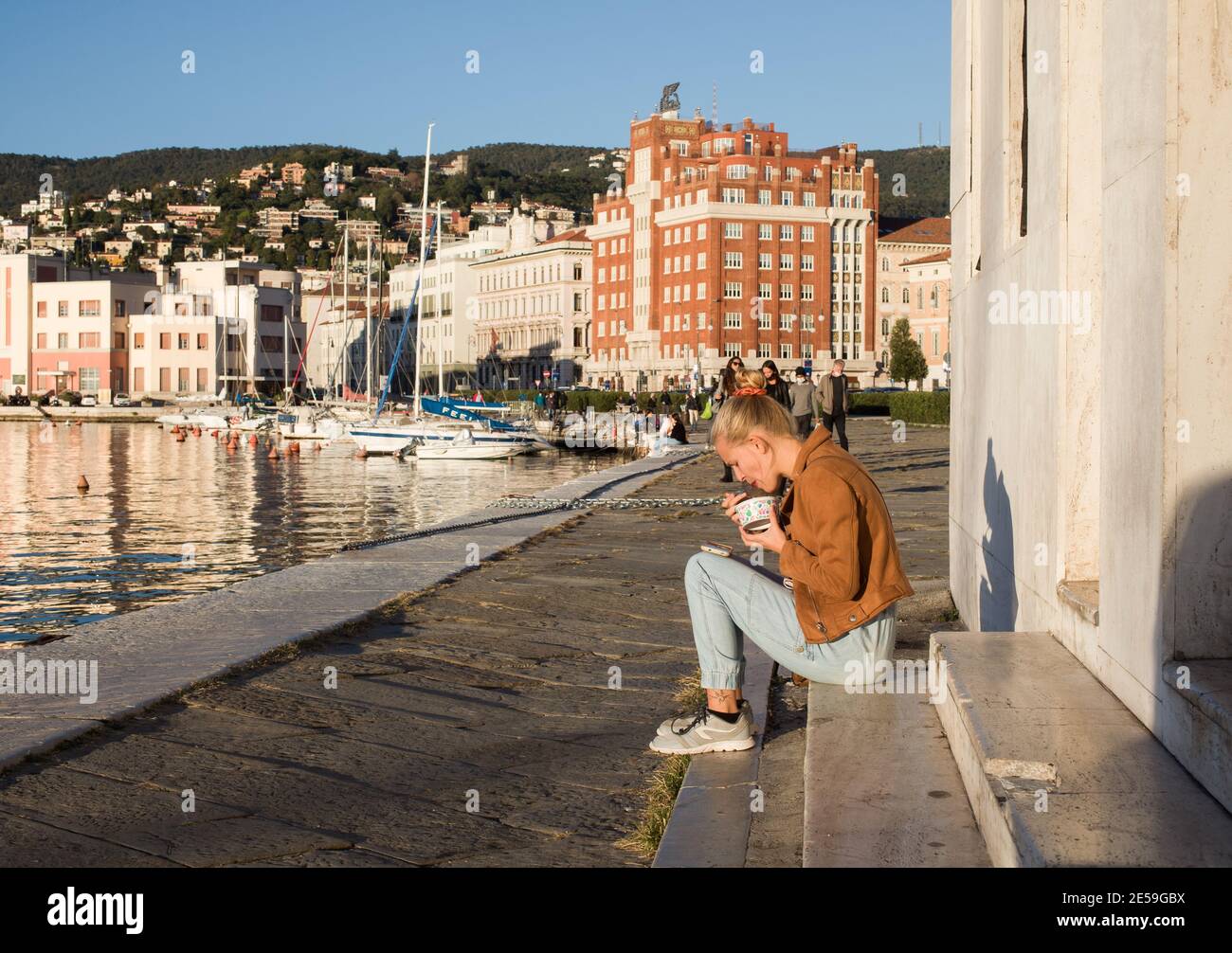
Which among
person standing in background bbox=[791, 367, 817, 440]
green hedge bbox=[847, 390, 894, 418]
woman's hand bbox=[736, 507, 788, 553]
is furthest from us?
green hedge bbox=[847, 390, 894, 418]

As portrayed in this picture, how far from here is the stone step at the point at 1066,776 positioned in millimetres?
2846

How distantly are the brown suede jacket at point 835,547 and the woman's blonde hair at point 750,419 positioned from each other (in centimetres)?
14

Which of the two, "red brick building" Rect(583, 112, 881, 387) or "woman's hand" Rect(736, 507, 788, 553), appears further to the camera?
"red brick building" Rect(583, 112, 881, 387)

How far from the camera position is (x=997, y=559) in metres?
6.42

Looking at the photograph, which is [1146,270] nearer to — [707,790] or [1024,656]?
[1024,656]

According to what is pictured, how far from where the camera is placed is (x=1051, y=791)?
3.18 metres

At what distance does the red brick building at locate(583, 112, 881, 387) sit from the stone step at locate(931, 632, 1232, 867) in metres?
109

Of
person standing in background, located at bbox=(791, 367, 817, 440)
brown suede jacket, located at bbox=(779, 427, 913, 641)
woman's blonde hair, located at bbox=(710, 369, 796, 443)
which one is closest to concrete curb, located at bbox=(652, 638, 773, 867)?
brown suede jacket, located at bbox=(779, 427, 913, 641)

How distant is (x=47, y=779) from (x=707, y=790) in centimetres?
219

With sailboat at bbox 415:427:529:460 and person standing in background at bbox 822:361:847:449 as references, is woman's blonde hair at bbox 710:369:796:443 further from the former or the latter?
sailboat at bbox 415:427:529:460

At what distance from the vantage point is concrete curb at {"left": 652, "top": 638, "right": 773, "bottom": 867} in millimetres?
4000

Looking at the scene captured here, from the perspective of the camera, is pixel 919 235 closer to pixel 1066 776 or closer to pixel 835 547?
pixel 835 547

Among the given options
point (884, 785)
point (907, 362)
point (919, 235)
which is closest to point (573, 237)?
point (919, 235)
